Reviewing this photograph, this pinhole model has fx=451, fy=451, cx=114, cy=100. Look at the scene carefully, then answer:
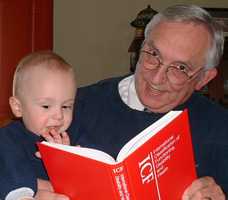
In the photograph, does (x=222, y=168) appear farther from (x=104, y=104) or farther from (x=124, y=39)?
(x=124, y=39)

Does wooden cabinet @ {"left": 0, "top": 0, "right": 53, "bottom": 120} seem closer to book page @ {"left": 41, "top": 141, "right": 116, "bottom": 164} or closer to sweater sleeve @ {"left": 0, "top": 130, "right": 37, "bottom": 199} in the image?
sweater sleeve @ {"left": 0, "top": 130, "right": 37, "bottom": 199}

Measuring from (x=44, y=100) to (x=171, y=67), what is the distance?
0.48m

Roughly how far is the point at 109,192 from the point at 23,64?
50cm

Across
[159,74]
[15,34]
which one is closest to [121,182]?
[159,74]

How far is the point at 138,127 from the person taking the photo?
1.60 meters

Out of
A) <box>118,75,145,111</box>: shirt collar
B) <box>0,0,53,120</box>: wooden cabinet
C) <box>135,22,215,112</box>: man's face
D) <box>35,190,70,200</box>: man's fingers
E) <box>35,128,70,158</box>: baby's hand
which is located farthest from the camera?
<box>0,0,53,120</box>: wooden cabinet

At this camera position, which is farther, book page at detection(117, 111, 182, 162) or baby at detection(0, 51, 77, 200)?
baby at detection(0, 51, 77, 200)

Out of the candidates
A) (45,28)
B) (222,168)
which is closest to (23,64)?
(222,168)

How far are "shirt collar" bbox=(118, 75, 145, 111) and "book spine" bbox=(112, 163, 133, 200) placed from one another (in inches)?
25.1

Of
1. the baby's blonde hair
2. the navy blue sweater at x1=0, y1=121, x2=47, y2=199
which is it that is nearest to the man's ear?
the baby's blonde hair

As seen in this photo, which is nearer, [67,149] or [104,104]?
[67,149]

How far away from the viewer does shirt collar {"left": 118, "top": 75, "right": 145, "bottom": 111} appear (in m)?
1.65

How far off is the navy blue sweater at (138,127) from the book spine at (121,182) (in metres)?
0.52

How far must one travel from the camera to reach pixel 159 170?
1.10 m
